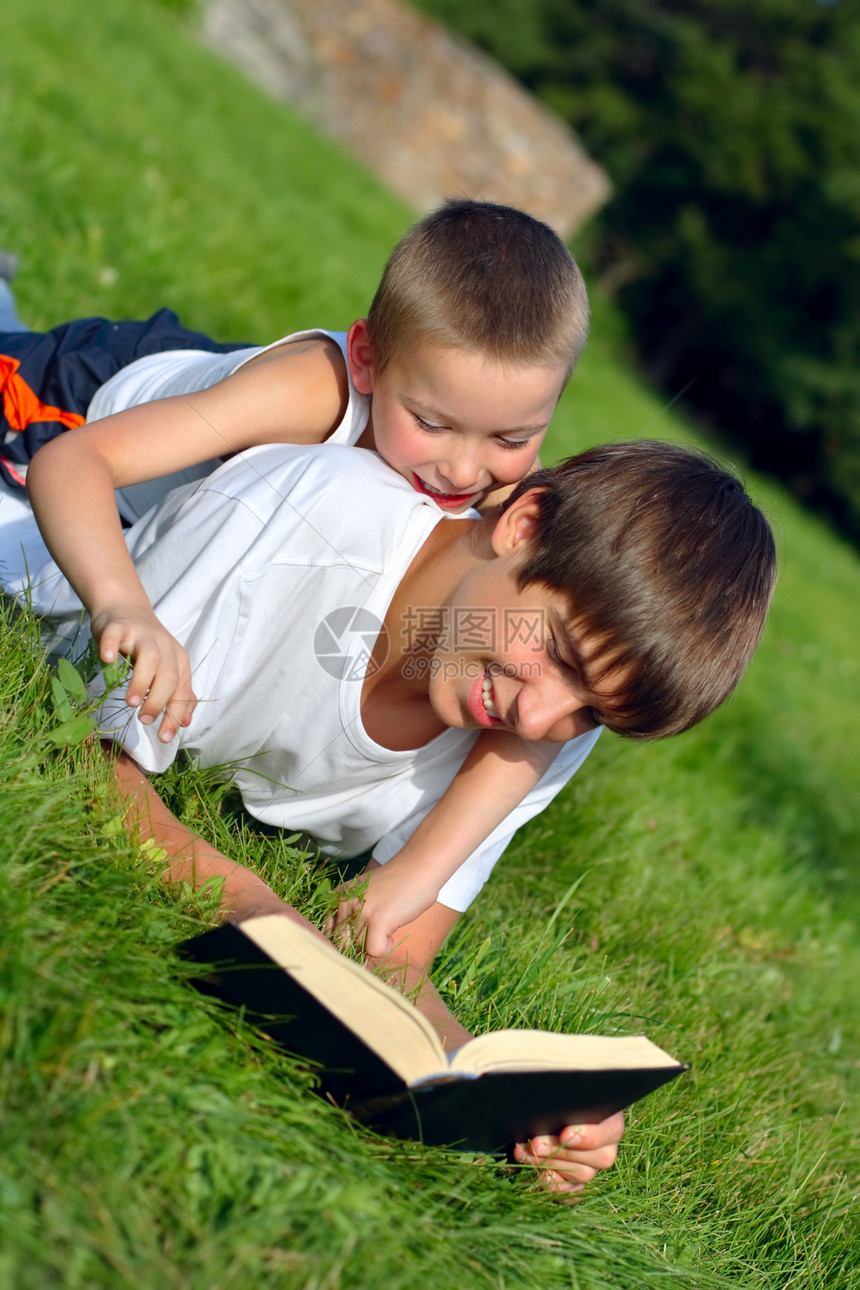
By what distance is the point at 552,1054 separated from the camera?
146 cm

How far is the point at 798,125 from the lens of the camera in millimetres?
20984

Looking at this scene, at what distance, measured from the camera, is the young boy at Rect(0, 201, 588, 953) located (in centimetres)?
186

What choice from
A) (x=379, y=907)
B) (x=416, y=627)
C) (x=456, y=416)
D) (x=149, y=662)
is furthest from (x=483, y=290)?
(x=379, y=907)

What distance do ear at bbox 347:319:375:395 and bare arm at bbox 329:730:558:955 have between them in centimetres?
84

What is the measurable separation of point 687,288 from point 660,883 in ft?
72.6

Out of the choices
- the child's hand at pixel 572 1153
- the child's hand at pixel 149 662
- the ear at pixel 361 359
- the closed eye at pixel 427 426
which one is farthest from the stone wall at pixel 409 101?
the child's hand at pixel 572 1153

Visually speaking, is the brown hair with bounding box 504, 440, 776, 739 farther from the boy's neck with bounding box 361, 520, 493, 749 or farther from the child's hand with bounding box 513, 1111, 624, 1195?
the child's hand with bounding box 513, 1111, 624, 1195

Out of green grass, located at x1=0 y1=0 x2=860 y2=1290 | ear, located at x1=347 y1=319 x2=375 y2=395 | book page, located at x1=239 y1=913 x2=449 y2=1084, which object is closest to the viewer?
green grass, located at x1=0 y1=0 x2=860 y2=1290

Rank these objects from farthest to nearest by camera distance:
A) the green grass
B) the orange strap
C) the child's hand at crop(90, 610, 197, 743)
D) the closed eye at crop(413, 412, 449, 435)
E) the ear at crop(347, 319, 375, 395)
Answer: the orange strap < the ear at crop(347, 319, 375, 395) < the closed eye at crop(413, 412, 449, 435) < the child's hand at crop(90, 610, 197, 743) < the green grass

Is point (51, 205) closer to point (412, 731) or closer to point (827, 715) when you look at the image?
point (412, 731)

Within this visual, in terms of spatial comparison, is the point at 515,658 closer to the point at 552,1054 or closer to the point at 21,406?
the point at 552,1054

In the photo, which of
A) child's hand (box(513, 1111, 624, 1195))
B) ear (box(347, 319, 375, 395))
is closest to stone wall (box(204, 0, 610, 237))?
ear (box(347, 319, 375, 395))
